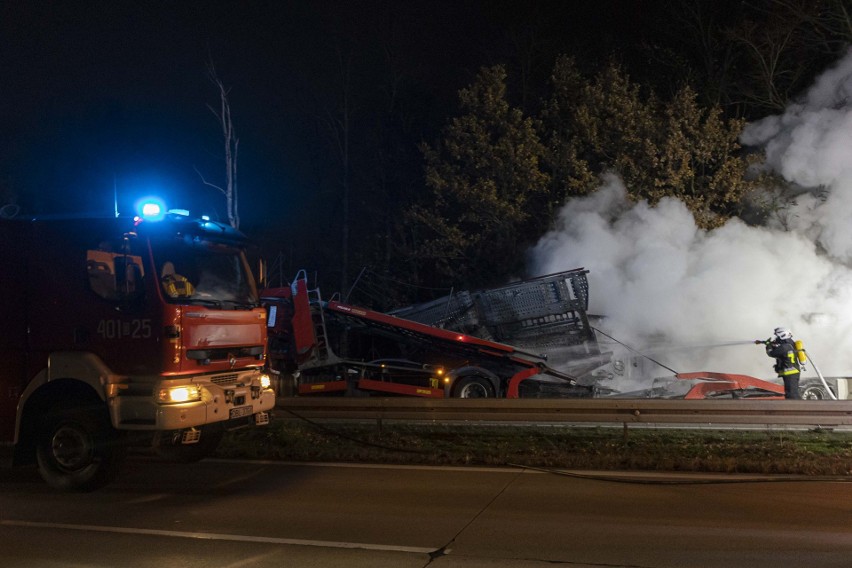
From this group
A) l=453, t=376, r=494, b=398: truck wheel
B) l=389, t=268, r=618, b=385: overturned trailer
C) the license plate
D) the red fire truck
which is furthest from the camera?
l=389, t=268, r=618, b=385: overturned trailer

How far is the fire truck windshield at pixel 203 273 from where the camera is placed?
Result: 7.54 metres

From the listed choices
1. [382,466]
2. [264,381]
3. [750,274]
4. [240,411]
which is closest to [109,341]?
[240,411]

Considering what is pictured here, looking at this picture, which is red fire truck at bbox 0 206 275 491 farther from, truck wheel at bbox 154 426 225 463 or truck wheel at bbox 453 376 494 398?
truck wheel at bbox 453 376 494 398

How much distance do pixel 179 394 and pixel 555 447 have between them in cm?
496

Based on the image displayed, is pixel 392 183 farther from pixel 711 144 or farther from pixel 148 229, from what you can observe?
pixel 148 229

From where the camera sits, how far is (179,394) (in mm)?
7359

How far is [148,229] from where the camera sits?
753 centimetres

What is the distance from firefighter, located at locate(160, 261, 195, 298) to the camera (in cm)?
747

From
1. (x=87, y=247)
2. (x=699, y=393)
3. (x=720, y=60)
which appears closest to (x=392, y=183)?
(x=720, y=60)

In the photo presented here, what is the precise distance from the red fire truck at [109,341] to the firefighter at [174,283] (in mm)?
13

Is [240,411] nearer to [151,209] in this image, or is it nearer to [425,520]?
[151,209]

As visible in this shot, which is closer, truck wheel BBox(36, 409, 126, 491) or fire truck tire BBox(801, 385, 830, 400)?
truck wheel BBox(36, 409, 126, 491)

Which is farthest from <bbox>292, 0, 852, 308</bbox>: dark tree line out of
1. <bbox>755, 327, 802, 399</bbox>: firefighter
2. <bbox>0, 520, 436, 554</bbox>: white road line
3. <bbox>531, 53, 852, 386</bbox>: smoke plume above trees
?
<bbox>0, 520, 436, 554</bbox>: white road line

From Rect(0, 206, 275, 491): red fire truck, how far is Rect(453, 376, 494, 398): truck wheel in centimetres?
676
